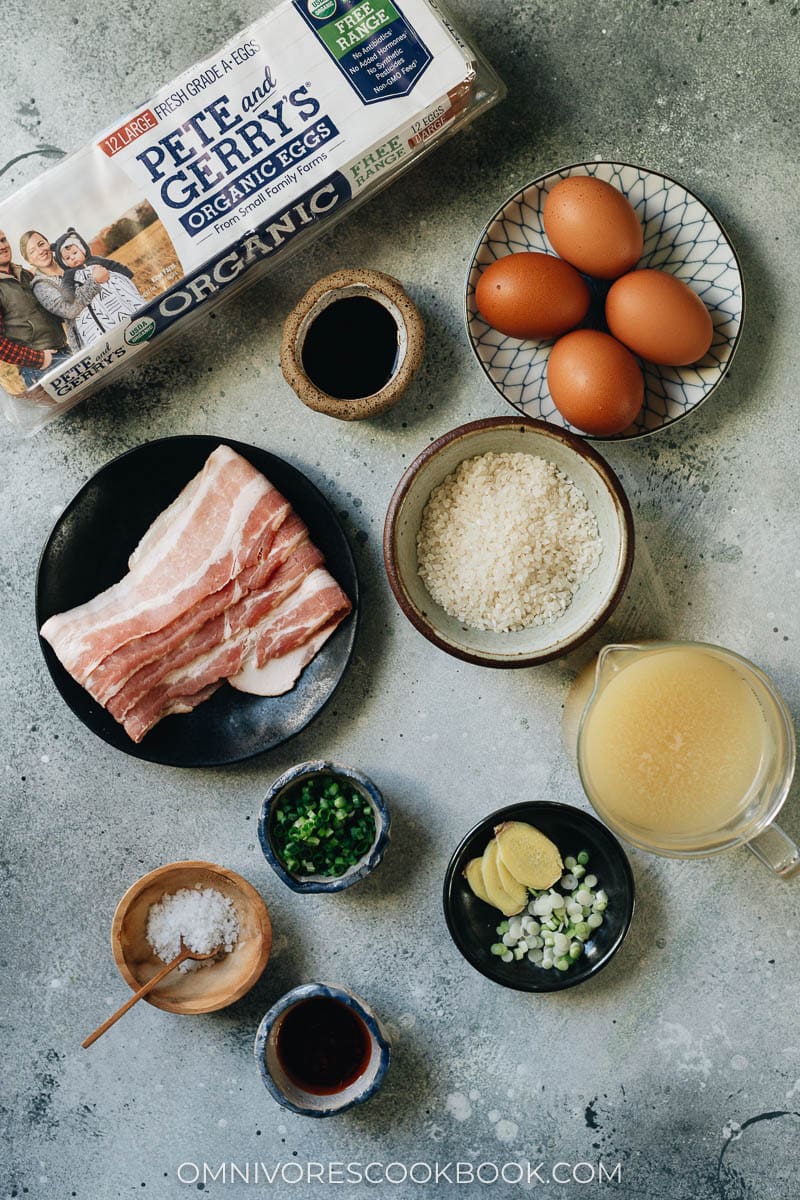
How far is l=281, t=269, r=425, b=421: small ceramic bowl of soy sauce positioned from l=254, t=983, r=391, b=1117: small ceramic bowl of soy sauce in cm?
97

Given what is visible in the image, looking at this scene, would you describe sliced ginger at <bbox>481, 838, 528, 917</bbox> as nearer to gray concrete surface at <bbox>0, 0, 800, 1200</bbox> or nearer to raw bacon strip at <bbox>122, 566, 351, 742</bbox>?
gray concrete surface at <bbox>0, 0, 800, 1200</bbox>

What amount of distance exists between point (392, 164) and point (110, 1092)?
168cm

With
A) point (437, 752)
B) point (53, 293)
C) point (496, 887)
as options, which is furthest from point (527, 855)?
point (53, 293)

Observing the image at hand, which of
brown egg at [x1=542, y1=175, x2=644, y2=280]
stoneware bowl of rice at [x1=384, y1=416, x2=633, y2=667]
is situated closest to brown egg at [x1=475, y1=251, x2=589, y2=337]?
brown egg at [x1=542, y1=175, x2=644, y2=280]

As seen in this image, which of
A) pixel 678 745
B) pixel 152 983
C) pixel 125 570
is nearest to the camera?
pixel 678 745

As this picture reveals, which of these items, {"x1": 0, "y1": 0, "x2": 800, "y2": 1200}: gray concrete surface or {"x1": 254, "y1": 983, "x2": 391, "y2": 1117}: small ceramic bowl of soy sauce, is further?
{"x1": 0, "y1": 0, "x2": 800, "y2": 1200}: gray concrete surface

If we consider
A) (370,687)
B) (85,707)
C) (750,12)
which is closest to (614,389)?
(370,687)

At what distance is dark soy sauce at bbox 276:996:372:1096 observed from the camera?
1.52 meters

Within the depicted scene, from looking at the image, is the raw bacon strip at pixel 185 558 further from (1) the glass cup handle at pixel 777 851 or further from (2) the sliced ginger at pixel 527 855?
(1) the glass cup handle at pixel 777 851

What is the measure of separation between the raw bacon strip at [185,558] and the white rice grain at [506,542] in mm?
276

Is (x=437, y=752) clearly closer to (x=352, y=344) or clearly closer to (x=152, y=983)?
(x=152, y=983)

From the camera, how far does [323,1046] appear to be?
5.06 feet

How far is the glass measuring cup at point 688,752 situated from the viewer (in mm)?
1386

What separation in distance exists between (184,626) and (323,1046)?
75 cm
